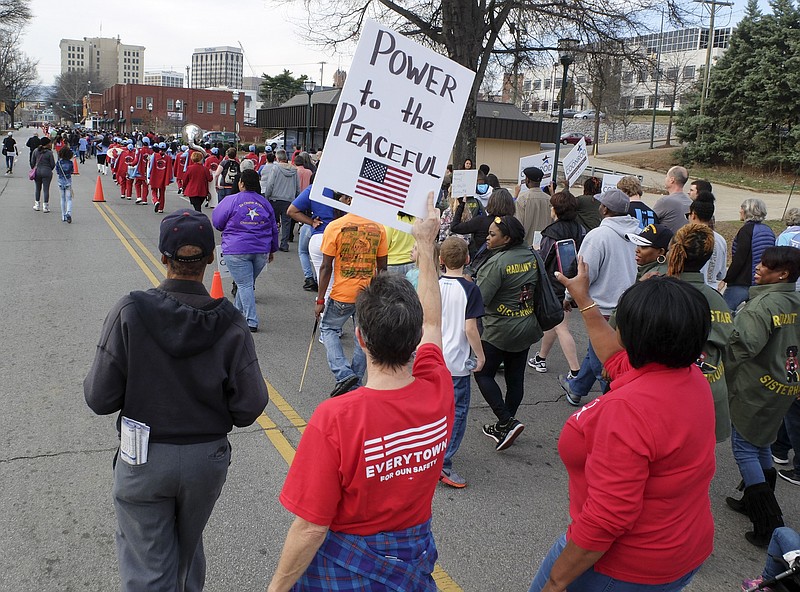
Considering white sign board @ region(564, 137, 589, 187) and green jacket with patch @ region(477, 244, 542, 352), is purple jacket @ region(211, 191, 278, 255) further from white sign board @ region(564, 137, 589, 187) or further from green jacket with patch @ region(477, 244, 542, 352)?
white sign board @ region(564, 137, 589, 187)

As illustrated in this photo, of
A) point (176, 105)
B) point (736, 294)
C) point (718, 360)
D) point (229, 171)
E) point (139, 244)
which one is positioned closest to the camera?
point (718, 360)

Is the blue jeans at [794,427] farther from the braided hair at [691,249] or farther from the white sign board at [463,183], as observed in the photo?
the white sign board at [463,183]

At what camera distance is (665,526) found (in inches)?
87.0

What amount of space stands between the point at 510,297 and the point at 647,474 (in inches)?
132

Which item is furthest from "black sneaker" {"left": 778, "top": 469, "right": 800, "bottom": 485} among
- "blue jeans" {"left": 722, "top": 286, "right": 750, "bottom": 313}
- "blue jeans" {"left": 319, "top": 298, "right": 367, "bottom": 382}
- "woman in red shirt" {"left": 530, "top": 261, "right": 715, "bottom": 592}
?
"woman in red shirt" {"left": 530, "top": 261, "right": 715, "bottom": 592}

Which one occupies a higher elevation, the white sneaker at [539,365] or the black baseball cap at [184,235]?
the black baseball cap at [184,235]

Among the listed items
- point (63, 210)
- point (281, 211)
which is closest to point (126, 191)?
point (63, 210)

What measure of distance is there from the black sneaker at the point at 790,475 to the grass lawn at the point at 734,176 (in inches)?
995

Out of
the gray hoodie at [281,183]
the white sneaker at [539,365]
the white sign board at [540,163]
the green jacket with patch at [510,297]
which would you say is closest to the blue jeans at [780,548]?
the green jacket with patch at [510,297]

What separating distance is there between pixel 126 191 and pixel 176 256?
70.0 ft

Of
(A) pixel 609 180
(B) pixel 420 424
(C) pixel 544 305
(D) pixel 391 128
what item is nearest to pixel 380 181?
(D) pixel 391 128

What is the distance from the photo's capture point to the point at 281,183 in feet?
44.5

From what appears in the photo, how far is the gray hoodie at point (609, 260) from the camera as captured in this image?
627 cm

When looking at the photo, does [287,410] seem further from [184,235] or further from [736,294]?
[736,294]
